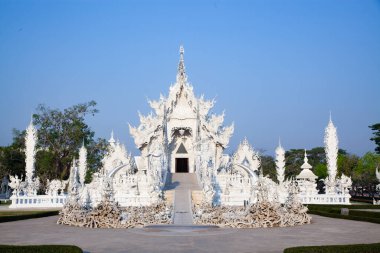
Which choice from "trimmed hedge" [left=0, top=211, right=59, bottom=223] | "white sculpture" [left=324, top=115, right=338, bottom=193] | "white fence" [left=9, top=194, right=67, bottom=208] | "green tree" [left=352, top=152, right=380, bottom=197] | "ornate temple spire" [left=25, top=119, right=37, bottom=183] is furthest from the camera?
"green tree" [left=352, top=152, right=380, bottom=197]

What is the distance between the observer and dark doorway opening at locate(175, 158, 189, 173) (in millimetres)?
43431

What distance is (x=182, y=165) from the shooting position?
43688 millimetres

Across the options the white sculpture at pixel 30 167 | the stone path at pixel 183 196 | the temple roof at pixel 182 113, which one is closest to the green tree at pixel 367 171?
the temple roof at pixel 182 113

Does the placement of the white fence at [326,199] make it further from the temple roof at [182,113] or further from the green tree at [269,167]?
the green tree at [269,167]

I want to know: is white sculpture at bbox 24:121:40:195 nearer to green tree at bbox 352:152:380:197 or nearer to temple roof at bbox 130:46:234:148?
temple roof at bbox 130:46:234:148

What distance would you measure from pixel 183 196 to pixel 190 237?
11937 mm

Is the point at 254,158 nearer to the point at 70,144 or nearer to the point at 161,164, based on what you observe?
the point at 161,164

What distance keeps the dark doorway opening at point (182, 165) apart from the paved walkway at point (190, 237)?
25.0m

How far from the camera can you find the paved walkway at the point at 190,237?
1268 centimetres

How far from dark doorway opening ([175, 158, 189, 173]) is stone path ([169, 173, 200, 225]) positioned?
5472mm

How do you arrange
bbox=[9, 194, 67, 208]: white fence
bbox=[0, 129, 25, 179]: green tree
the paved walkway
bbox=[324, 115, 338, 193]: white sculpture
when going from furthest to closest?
1. bbox=[0, 129, 25, 179]: green tree
2. bbox=[324, 115, 338, 193]: white sculpture
3. bbox=[9, 194, 67, 208]: white fence
4. the paved walkway

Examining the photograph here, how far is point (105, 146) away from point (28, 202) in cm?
2397

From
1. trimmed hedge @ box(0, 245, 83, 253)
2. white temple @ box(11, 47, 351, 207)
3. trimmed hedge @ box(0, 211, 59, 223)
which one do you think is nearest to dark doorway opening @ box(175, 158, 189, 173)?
white temple @ box(11, 47, 351, 207)

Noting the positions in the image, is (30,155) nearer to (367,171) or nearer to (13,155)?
(13,155)
